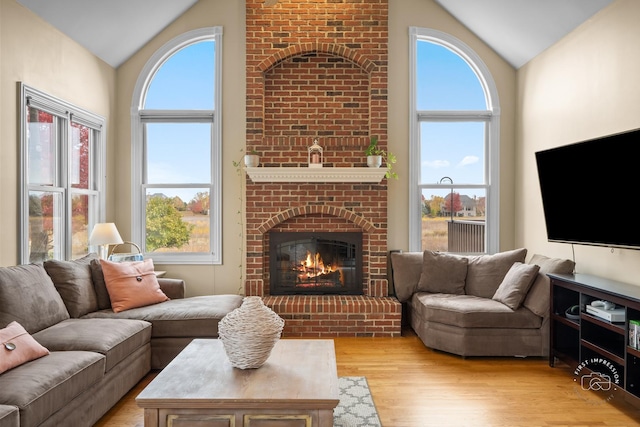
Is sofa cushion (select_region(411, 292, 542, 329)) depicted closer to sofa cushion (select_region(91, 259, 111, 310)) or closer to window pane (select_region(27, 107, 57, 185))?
sofa cushion (select_region(91, 259, 111, 310))

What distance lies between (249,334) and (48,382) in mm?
1003

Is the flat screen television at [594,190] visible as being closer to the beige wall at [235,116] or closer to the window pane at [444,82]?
the beige wall at [235,116]

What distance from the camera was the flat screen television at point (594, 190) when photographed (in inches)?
137

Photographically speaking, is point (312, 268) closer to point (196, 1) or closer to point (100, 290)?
point (100, 290)

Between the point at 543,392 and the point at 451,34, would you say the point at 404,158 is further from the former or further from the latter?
the point at 543,392

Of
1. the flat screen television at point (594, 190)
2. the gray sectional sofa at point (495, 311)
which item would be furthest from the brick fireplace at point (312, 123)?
the flat screen television at point (594, 190)

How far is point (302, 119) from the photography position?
5.79 metres

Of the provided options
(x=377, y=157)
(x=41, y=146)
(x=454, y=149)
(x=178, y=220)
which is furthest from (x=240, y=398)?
(x=454, y=149)

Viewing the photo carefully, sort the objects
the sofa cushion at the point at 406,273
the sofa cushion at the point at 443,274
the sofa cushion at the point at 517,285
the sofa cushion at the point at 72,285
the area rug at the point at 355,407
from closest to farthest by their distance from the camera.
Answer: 1. the area rug at the point at 355,407
2. the sofa cushion at the point at 72,285
3. the sofa cushion at the point at 517,285
4. the sofa cushion at the point at 443,274
5. the sofa cushion at the point at 406,273

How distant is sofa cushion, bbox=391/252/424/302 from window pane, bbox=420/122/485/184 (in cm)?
101

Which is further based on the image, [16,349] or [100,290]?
[100,290]

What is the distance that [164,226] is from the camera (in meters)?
5.86

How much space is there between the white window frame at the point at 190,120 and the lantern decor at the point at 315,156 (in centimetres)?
104

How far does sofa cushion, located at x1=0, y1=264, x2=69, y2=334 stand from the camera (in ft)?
10.5
